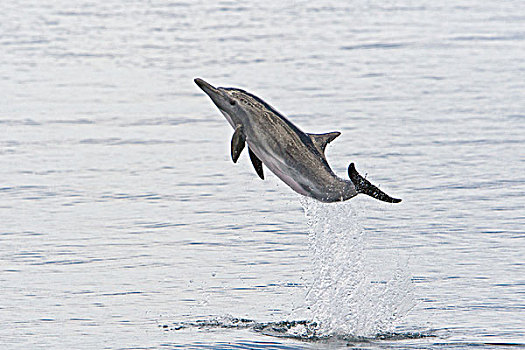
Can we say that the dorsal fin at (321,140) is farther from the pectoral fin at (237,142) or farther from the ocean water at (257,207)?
the ocean water at (257,207)

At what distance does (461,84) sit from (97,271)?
1351cm

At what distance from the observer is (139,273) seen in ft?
40.4

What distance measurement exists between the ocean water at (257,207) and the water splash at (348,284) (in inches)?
1.2

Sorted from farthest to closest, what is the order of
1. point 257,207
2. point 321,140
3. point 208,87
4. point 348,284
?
1. point 257,207
2. point 348,284
3. point 208,87
4. point 321,140

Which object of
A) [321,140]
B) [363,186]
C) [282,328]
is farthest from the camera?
[282,328]

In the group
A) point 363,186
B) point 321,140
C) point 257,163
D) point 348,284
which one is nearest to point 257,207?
point 348,284

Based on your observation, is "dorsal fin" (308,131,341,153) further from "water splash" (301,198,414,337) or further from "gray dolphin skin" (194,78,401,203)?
"water splash" (301,198,414,337)

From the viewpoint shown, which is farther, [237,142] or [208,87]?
[208,87]

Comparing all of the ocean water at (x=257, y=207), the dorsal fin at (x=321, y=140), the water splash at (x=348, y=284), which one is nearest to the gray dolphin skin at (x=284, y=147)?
the dorsal fin at (x=321, y=140)

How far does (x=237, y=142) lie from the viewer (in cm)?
895

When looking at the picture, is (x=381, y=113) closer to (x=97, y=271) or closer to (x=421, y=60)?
(x=421, y=60)

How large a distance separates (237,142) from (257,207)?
6071mm

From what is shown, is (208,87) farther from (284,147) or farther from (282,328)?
(282,328)

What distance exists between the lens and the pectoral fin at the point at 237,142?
29.2 feet
